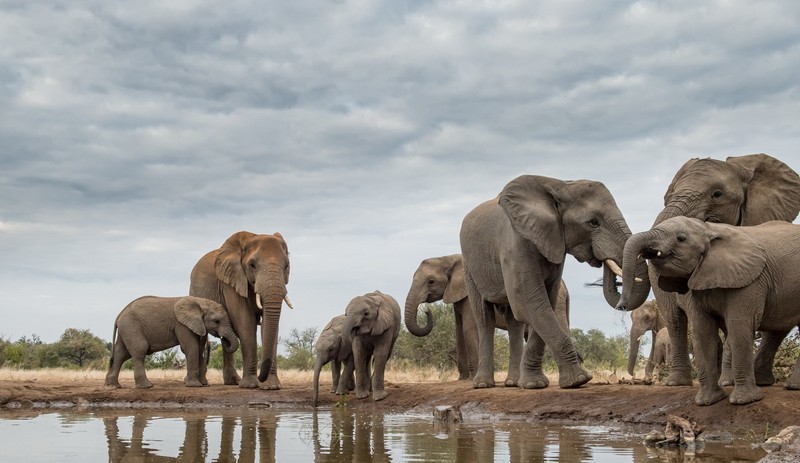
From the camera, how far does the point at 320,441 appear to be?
9.10 m

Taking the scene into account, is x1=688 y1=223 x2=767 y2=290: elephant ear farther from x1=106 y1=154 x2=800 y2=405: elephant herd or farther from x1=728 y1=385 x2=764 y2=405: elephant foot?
x1=728 y1=385 x2=764 y2=405: elephant foot


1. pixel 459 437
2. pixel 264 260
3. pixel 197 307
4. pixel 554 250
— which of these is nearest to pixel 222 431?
pixel 459 437

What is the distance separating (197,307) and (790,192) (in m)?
10.5

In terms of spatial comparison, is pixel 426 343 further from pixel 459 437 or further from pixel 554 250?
pixel 459 437

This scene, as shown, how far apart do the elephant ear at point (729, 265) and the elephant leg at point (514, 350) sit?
172 inches

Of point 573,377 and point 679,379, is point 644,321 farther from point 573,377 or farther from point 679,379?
point 573,377

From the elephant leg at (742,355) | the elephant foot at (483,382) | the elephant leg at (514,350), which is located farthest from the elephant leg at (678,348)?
the elephant foot at (483,382)

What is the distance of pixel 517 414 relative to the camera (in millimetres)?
11133

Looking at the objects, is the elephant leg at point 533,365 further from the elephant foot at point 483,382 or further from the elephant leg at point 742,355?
the elephant leg at point 742,355

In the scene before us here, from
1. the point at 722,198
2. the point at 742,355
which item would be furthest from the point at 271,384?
the point at 742,355

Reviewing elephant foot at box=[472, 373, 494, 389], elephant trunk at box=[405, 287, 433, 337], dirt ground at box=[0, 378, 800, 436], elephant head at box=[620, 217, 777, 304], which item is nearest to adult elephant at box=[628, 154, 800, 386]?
dirt ground at box=[0, 378, 800, 436]

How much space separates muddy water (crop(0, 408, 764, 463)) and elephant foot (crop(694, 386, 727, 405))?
0.76m

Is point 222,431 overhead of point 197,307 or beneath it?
beneath

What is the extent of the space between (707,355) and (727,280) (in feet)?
2.81
